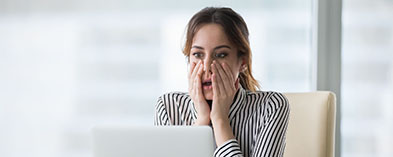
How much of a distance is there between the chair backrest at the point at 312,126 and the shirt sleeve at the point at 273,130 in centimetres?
20

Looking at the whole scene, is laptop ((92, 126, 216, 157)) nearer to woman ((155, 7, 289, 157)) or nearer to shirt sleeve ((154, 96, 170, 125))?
woman ((155, 7, 289, 157))

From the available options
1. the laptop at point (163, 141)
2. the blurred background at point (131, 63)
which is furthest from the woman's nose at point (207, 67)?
the blurred background at point (131, 63)

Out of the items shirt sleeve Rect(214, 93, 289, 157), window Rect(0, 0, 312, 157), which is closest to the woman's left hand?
shirt sleeve Rect(214, 93, 289, 157)

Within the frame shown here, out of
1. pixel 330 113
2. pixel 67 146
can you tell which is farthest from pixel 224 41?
pixel 67 146

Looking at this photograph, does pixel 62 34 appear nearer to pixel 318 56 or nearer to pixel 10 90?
pixel 10 90

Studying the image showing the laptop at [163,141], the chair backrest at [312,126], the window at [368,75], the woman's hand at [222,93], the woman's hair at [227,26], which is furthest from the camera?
the window at [368,75]

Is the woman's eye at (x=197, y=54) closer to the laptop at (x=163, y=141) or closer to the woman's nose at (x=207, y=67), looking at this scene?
the woman's nose at (x=207, y=67)

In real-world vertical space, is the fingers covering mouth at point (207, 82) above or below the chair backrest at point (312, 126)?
above

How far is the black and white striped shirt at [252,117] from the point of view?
1.40 meters

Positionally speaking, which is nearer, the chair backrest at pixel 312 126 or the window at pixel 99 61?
the chair backrest at pixel 312 126

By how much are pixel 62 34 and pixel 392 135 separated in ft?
5.15

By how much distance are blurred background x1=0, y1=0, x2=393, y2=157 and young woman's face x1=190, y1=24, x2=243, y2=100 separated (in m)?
0.89

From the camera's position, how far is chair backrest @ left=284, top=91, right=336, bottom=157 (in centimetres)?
164

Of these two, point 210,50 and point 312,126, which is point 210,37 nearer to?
point 210,50
